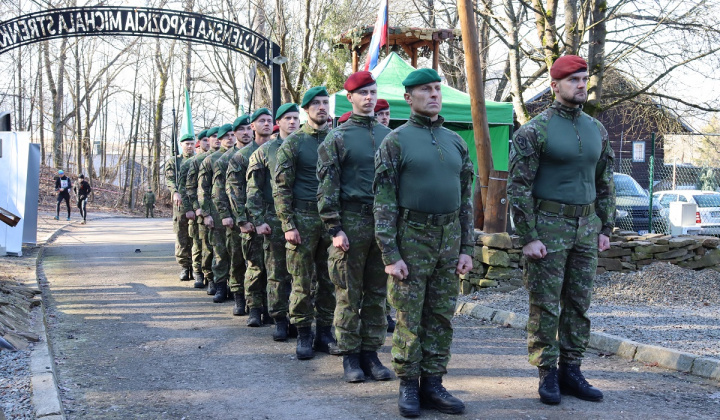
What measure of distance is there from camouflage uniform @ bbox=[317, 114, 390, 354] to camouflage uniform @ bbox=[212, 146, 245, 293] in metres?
3.01

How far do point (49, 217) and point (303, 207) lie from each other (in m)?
24.4

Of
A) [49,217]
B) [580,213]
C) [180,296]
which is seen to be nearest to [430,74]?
[580,213]

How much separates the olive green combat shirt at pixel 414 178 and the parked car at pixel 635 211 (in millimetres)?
9896

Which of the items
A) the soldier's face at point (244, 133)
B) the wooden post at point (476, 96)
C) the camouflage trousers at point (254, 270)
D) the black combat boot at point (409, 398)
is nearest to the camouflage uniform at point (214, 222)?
the soldier's face at point (244, 133)

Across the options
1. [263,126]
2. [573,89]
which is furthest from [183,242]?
[573,89]

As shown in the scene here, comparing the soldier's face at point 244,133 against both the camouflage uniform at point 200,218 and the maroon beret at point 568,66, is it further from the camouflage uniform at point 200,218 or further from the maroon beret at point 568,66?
the maroon beret at point 568,66

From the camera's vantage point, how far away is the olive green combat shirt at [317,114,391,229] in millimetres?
5609

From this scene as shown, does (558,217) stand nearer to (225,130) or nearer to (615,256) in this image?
(615,256)

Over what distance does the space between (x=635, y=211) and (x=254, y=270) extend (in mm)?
9870

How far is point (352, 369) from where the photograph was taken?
18.4 ft

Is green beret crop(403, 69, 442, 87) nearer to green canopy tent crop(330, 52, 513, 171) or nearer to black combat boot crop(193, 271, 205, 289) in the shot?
green canopy tent crop(330, 52, 513, 171)

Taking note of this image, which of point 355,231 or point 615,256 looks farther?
point 615,256

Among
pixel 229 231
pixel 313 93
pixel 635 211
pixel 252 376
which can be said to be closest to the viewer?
pixel 252 376

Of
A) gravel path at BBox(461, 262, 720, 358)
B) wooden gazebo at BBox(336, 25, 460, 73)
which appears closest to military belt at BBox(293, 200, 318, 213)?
gravel path at BBox(461, 262, 720, 358)
